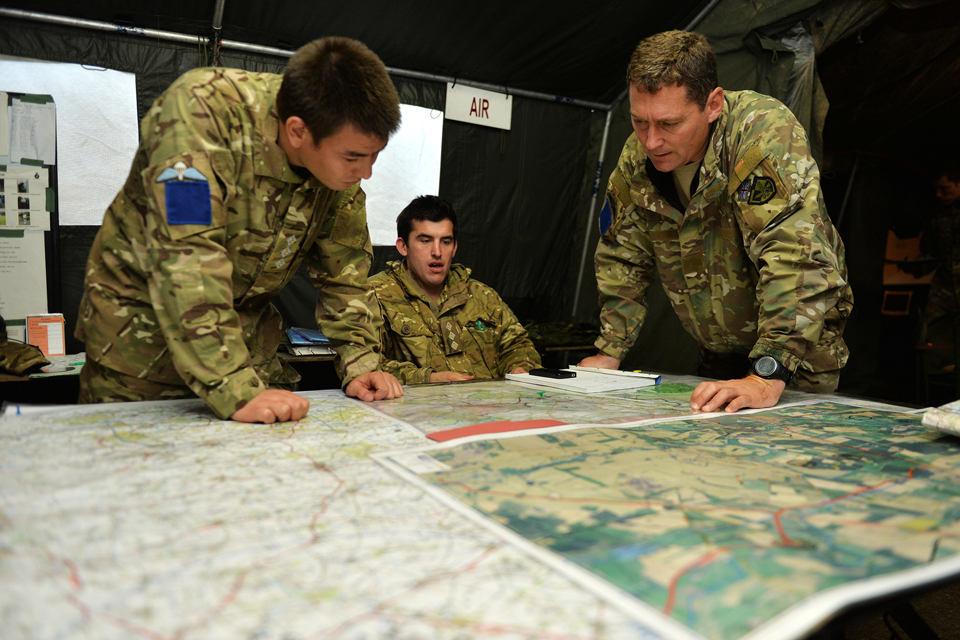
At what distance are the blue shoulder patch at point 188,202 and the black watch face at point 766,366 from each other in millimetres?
1255

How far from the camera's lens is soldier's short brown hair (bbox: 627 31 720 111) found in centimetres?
154

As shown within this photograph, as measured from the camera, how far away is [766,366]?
1481 millimetres

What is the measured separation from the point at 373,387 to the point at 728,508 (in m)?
0.92

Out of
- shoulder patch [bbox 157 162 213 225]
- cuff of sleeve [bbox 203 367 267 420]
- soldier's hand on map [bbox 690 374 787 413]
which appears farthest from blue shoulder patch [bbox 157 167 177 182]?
soldier's hand on map [bbox 690 374 787 413]

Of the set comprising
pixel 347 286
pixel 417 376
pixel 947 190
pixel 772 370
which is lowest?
pixel 417 376

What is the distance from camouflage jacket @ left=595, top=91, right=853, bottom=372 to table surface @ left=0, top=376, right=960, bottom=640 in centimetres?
41

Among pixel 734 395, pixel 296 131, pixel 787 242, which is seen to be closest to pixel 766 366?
pixel 734 395

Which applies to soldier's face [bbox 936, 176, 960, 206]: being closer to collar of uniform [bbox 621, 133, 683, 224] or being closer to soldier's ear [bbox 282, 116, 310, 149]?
collar of uniform [bbox 621, 133, 683, 224]

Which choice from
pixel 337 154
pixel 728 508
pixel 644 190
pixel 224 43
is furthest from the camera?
pixel 224 43

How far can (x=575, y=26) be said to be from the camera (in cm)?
311

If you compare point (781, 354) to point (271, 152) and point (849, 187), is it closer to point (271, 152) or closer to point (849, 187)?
point (271, 152)

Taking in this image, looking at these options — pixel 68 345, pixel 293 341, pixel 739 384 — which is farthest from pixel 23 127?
pixel 739 384

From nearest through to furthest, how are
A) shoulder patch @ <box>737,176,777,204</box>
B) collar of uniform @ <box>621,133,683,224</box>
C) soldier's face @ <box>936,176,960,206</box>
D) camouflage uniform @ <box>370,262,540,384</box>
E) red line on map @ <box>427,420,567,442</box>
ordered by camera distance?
red line on map @ <box>427,420,567,442</box>
shoulder patch @ <box>737,176,777,204</box>
collar of uniform @ <box>621,133,683,224</box>
camouflage uniform @ <box>370,262,540,384</box>
soldier's face @ <box>936,176,960,206</box>

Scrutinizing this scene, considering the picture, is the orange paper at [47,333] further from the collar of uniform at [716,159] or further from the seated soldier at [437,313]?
the collar of uniform at [716,159]
